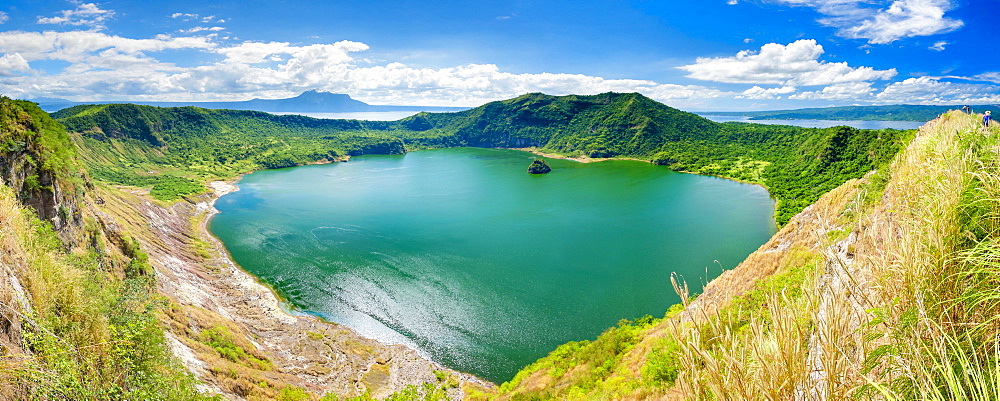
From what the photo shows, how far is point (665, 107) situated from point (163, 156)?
14633cm

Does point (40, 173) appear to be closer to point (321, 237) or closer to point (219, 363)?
point (219, 363)

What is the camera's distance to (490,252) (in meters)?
37.1

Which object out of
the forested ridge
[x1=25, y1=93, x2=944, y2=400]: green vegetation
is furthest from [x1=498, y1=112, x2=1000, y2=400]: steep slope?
the forested ridge

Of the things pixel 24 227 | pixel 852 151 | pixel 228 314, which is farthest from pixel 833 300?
pixel 852 151

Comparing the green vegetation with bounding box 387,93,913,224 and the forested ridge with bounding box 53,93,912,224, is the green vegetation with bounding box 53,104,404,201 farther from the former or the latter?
the green vegetation with bounding box 387,93,913,224

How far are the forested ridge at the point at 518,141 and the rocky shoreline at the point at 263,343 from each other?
31.1 meters

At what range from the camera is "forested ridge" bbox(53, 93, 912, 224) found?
200 ft

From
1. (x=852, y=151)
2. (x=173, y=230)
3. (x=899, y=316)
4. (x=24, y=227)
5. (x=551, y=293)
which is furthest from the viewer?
(x=852, y=151)

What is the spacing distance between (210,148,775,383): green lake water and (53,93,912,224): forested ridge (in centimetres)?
1080

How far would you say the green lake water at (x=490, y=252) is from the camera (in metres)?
25.1

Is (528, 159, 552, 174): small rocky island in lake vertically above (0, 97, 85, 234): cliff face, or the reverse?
(0, 97, 85, 234): cliff face

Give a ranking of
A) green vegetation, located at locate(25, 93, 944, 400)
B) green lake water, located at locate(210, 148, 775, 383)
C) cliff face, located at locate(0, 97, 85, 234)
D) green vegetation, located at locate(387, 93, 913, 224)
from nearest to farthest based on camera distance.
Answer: green vegetation, located at locate(25, 93, 944, 400), cliff face, located at locate(0, 97, 85, 234), green lake water, located at locate(210, 148, 775, 383), green vegetation, located at locate(387, 93, 913, 224)

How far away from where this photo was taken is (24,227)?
970 centimetres

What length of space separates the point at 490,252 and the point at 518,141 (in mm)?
122571
